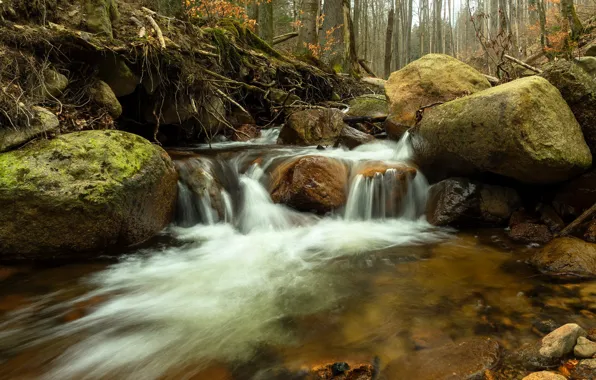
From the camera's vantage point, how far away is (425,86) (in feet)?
23.5

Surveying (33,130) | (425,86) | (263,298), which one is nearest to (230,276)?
(263,298)

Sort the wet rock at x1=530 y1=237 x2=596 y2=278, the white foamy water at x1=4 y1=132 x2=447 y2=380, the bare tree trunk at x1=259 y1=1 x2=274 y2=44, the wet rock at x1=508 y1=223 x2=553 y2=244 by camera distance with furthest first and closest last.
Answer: the bare tree trunk at x1=259 y1=1 x2=274 y2=44 < the wet rock at x1=508 y1=223 x2=553 y2=244 < the wet rock at x1=530 y1=237 x2=596 y2=278 < the white foamy water at x1=4 y1=132 x2=447 y2=380

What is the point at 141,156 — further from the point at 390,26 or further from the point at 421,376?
the point at 390,26

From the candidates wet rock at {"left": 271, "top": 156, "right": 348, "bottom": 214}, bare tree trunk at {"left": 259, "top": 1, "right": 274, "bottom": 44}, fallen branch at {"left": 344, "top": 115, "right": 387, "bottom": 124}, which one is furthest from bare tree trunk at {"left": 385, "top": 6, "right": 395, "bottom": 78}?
wet rock at {"left": 271, "top": 156, "right": 348, "bottom": 214}

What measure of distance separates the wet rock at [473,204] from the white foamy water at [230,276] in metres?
0.31

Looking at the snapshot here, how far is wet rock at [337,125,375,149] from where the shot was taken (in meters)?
7.21

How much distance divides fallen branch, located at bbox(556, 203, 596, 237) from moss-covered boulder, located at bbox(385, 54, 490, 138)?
11.0 feet

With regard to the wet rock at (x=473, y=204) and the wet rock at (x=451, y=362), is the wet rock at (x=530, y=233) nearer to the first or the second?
the wet rock at (x=473, y=204)

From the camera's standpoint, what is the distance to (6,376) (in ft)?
7.44

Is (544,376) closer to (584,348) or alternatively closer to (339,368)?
(584,348)

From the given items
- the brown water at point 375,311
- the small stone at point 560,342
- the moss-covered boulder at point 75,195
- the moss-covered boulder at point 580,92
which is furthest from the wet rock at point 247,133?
the small stone at point 560,342

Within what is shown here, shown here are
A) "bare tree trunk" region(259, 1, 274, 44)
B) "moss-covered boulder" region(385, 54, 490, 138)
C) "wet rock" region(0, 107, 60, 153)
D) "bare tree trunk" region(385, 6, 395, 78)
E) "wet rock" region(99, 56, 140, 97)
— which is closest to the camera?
"wet rock" region(0, 107, 60, 153)

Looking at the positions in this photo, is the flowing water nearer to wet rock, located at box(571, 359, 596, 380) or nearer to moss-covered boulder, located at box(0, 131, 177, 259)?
moss-covered boulder, located at box(0, 131, 177, 259)

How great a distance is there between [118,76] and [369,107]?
5749mm
